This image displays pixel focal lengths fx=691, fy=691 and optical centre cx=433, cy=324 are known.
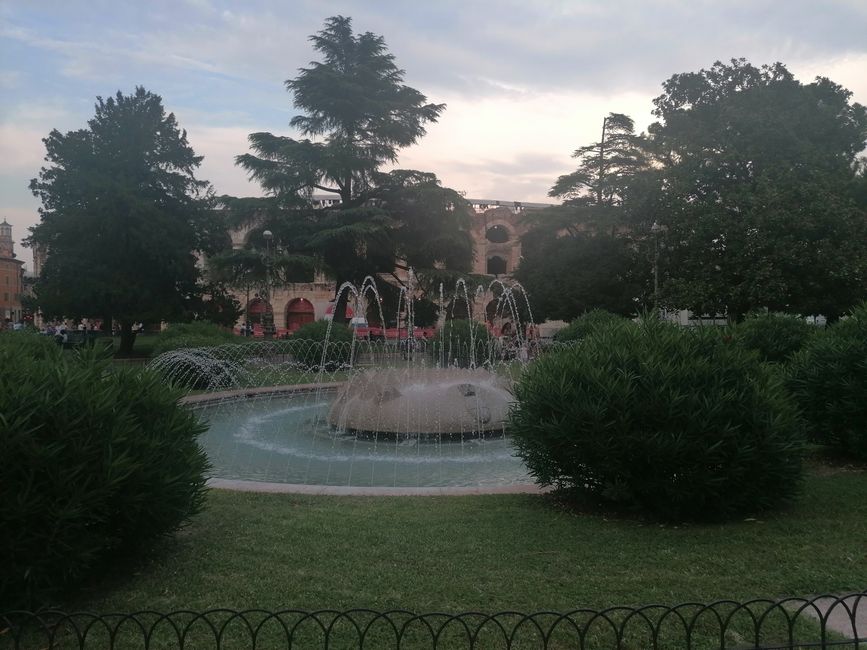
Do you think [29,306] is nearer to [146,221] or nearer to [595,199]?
[146,221]

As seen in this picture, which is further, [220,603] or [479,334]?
[479,334]

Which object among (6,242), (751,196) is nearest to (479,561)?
(751,196)

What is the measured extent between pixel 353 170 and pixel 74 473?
80.7 feet

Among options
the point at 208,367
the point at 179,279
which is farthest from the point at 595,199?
the point at 208,367

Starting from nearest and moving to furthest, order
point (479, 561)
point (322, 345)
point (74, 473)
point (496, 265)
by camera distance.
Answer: point (74, 473), point (479, 561), point (322, 345), point (496, 265)

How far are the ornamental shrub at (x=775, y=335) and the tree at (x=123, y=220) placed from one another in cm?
2379

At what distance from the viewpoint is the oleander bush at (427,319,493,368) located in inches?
928

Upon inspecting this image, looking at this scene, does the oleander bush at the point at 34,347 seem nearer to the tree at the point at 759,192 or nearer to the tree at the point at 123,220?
the tree at the point at 759,192

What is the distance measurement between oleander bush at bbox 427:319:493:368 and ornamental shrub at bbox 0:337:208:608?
1827cm

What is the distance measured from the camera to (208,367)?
1766cm

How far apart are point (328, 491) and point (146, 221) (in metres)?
24.7

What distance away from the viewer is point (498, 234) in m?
51.6

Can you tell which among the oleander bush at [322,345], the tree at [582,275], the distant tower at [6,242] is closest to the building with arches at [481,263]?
the tree at [582,275]

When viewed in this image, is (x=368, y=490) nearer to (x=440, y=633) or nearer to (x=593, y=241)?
(x=440, y=633)
